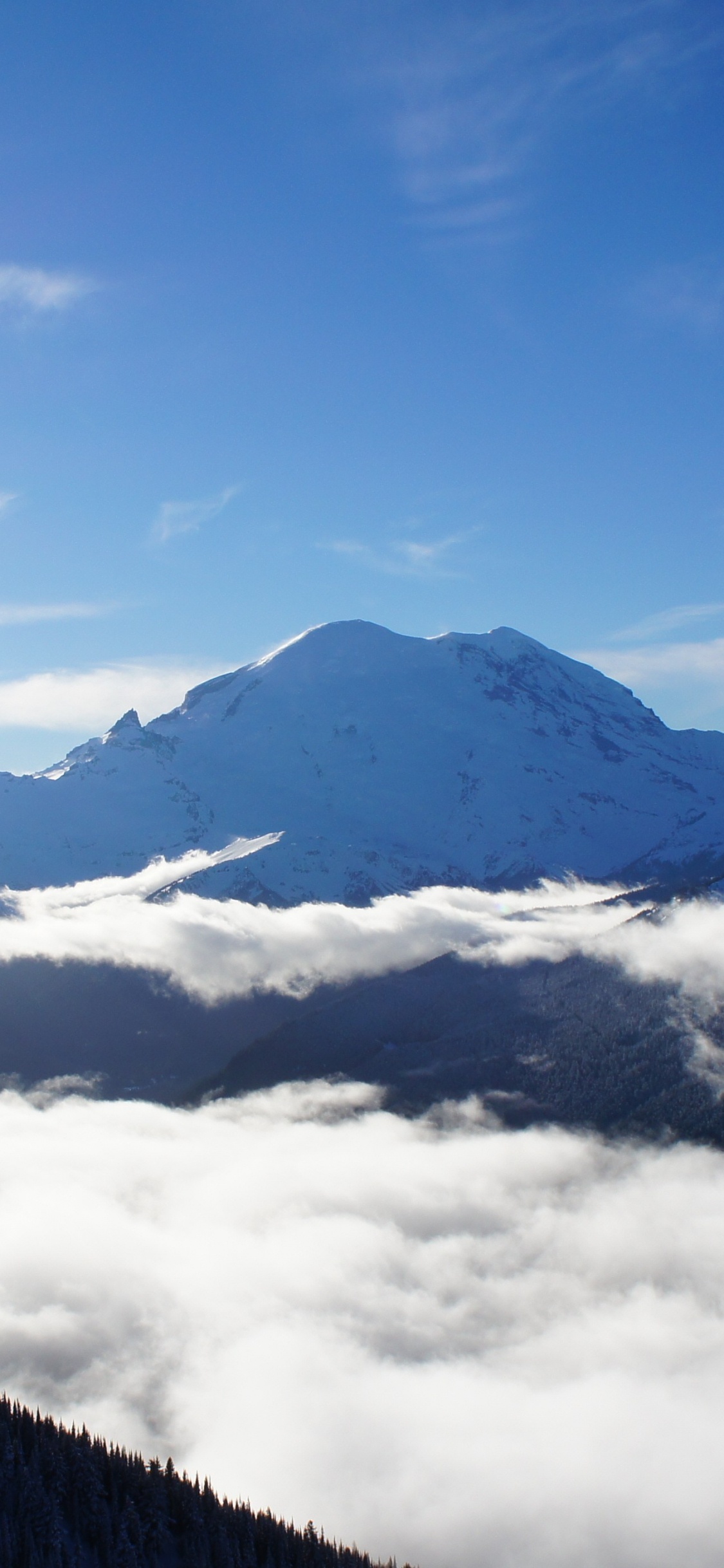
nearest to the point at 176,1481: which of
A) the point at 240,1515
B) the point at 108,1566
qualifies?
the point at 240,1515

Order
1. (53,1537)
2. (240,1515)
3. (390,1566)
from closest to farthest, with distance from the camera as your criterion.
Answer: (53,1537)
(240,1515)
(390,1566)

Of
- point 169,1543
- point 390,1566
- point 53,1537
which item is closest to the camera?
point 53,1537

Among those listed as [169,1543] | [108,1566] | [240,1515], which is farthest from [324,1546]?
[108,1566]

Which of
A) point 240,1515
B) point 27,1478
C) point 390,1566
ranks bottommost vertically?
point 390,1566

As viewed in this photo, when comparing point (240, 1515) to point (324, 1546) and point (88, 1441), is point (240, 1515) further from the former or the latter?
point (88, 1441)

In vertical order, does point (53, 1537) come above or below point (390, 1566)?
above

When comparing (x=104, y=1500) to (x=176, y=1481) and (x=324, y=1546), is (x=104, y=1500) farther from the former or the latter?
(x=324, y=1546)

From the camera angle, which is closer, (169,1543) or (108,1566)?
(108,1566)
